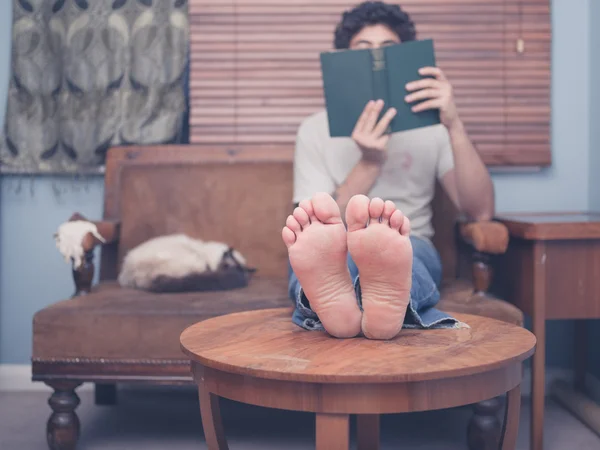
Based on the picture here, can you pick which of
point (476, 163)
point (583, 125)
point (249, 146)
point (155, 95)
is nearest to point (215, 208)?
point (249, 146)

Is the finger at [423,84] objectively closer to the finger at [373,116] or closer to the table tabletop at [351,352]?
the finger at [373,116]

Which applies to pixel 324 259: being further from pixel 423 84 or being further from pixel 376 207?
pixel 423 84

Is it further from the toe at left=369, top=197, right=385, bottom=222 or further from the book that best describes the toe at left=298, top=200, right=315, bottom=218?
the book

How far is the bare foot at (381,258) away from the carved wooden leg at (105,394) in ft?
4.49

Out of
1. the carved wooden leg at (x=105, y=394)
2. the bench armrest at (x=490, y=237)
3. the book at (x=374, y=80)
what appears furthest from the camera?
the carved wooden leg at (x=105, y=394)

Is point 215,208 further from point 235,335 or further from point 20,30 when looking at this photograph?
point 235,335

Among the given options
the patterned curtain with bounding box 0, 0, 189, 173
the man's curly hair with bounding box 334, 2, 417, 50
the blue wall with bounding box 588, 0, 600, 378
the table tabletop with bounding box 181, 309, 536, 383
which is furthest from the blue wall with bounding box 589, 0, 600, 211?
the patterned curtain with bounding box 0, 0, 189, 173

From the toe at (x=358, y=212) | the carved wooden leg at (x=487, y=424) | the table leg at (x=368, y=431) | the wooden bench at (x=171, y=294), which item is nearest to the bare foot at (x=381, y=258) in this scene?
the toe at (x=358, y=212)

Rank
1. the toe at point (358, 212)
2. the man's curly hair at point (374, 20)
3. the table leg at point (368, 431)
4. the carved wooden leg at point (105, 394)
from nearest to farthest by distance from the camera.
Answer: the toe at point (358, 212) < the table leg at point (368, 431) < the man's curly hair at point (374, 20) < the carved wooden leg at point (105, 394)

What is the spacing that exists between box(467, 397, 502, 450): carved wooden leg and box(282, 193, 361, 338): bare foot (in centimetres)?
72

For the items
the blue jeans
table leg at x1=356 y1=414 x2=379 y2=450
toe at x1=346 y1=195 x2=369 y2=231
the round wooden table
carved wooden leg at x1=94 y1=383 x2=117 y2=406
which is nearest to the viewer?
the round wooden table

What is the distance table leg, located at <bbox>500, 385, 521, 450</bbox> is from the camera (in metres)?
1.08

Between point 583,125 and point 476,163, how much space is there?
0.81m

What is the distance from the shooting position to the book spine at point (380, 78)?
1562 mm
